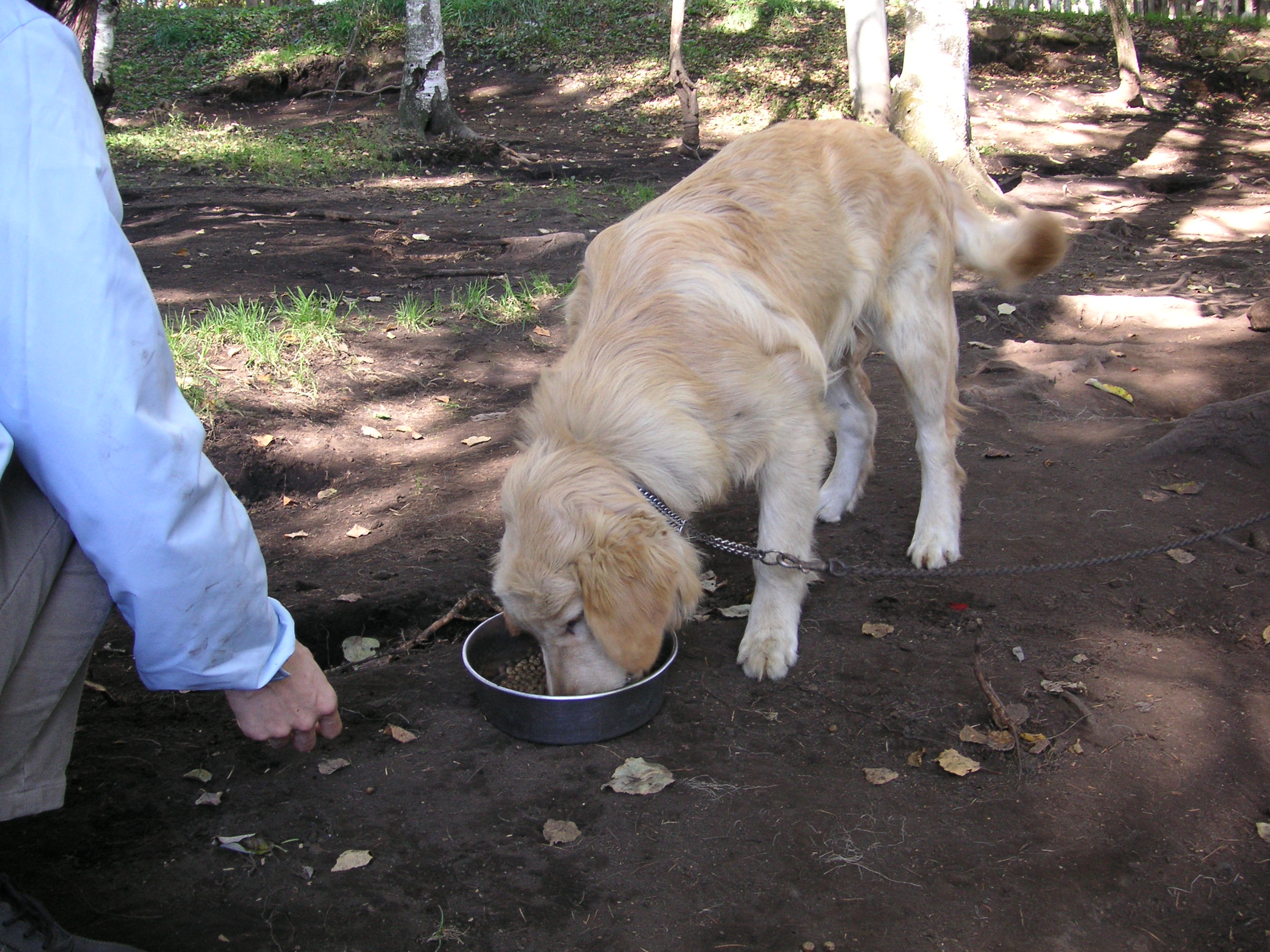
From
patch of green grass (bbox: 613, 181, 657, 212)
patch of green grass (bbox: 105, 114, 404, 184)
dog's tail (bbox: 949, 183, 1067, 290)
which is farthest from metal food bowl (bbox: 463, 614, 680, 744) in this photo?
patch of green grass (bbox: 105, 114, 404, 184)

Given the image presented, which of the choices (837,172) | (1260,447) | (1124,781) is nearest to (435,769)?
(1124,781)

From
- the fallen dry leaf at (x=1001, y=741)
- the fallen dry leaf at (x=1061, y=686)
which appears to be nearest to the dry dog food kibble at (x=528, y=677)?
the fallen dry leaf at (x=1001, y=741)

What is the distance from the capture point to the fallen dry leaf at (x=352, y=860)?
240 centimetres

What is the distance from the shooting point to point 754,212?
142 inches

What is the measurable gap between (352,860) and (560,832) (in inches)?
21.8

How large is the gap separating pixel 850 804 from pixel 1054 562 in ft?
5.57

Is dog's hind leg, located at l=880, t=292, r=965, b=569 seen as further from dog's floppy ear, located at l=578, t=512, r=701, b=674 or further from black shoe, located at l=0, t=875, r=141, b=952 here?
black shoe, located at l=0, t=875, r=141, b=952

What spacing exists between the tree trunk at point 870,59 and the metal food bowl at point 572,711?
9587 mm

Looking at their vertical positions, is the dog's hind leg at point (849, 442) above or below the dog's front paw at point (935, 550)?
above

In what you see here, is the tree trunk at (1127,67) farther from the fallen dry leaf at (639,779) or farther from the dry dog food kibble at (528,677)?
the fallen dry leaf at (639,779)

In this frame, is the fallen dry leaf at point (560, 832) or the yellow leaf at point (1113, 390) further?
the yellow leaf at point (1113, 390)

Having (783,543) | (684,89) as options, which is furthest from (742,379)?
(684,89)

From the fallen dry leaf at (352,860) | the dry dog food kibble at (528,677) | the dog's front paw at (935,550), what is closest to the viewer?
the fallen dry leaf at (352,860)

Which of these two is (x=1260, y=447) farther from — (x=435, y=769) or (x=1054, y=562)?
(x=435, y=769)
